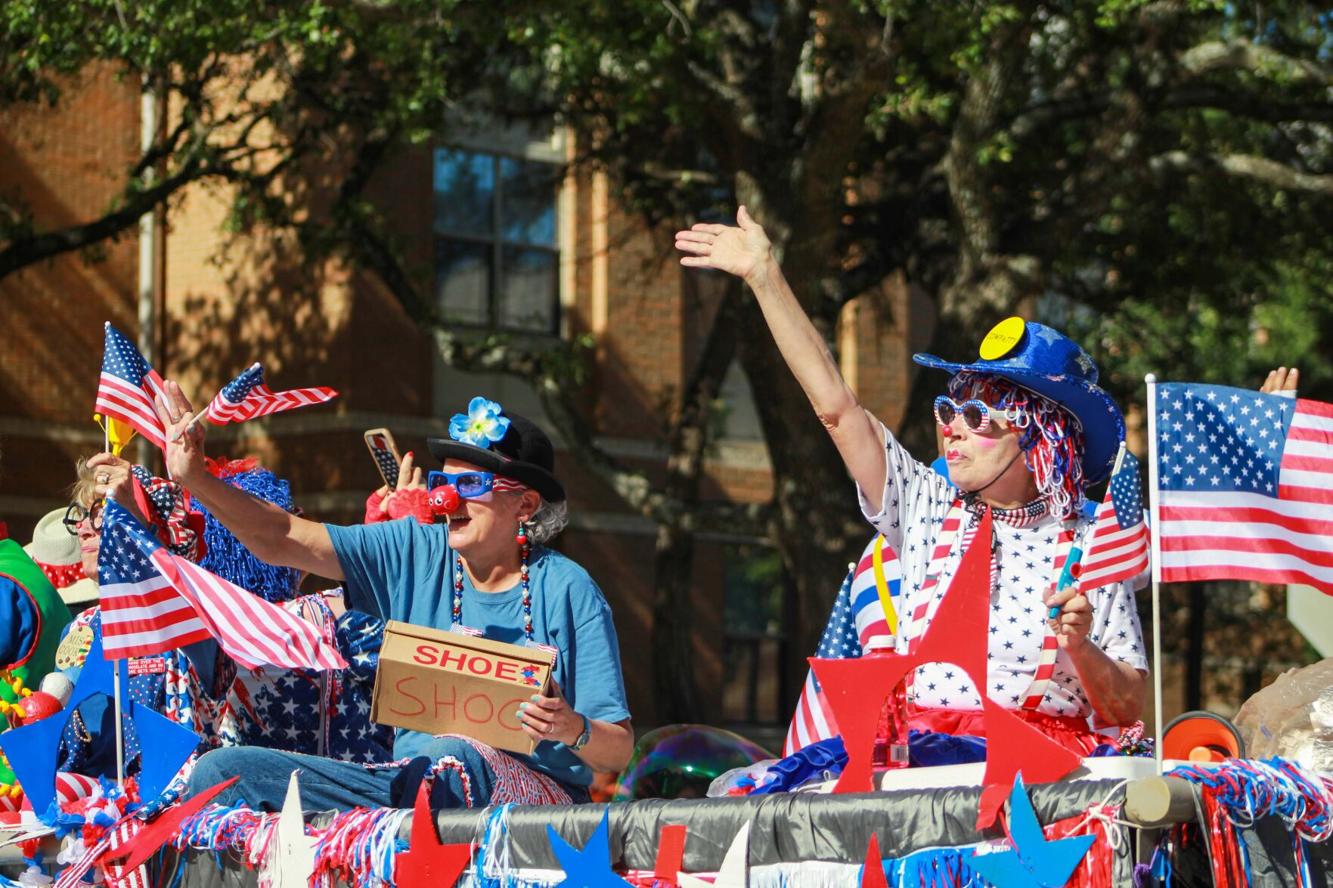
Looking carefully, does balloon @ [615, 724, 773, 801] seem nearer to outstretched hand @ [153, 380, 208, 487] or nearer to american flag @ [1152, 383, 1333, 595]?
outstretched hand @ [153, 380, 208, 487]

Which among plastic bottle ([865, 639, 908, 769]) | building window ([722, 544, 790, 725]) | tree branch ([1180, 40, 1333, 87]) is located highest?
tree branch ([1180, 40, 1333, 87])

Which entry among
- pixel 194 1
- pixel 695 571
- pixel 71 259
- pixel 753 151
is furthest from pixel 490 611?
pixel 695 571

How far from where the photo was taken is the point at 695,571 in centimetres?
1823

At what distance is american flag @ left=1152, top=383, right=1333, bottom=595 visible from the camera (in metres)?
3.69

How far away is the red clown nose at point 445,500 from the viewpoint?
4.75 metres

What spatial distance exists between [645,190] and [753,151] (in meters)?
3.16

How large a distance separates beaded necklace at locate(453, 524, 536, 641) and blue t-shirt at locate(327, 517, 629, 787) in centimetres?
1

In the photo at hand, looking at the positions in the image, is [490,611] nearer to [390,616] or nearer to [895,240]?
[390,616]

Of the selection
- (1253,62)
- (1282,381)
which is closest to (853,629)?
(1282,381)

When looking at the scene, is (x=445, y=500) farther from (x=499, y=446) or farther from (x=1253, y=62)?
(x=1253, y=62)

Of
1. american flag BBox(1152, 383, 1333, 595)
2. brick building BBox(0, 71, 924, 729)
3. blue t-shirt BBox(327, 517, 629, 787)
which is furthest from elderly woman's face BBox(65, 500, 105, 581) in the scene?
brick building BBox(0, 71, 924, 729)

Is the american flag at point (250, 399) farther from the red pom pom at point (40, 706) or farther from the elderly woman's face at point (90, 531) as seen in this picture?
the red pom pom at point (40, 706)

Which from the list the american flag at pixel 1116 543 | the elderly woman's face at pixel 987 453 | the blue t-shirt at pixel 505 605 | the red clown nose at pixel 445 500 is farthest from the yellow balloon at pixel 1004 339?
the red clown nose at pixel 445 500

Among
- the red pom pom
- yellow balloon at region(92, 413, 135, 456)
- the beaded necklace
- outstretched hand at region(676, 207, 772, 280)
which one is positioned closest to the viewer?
Answer: outstretched hand at region(676, 207, 772, 280)
